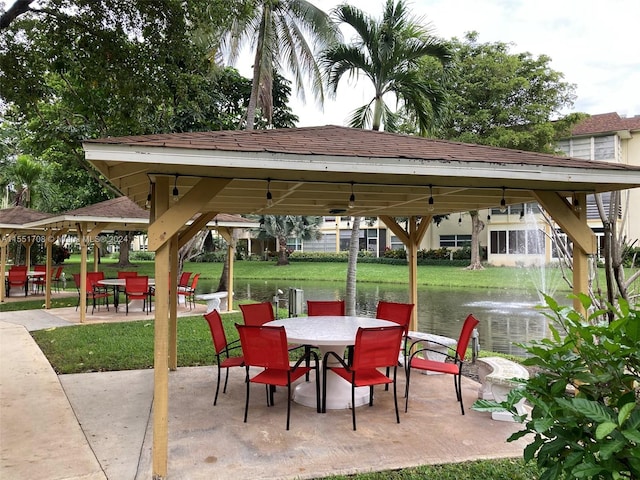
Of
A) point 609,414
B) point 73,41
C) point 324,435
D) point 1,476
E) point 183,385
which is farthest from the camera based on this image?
point 73,41

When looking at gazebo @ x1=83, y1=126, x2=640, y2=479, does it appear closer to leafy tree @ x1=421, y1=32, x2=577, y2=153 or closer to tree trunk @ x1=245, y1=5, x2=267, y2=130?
tree trunk @ x1=245, y1=5, x2=267, y2=130

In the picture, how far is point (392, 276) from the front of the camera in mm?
28984

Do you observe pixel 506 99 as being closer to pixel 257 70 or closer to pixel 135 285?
pixel 257 70

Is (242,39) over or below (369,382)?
over

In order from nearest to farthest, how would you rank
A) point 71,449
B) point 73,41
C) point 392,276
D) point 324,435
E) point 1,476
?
point 1,476 → point 71,449 → point 324,435 → point 73,41 → point 392,276

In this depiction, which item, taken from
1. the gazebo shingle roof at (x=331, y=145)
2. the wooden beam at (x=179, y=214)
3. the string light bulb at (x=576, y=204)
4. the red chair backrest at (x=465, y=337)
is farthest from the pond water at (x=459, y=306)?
the wooden beam at (x=179, y=214)

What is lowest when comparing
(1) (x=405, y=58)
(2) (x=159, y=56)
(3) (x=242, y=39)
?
(2) (x=159, y=56)

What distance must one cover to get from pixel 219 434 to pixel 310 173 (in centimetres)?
274

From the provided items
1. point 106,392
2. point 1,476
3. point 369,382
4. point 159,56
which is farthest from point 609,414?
point 159,56

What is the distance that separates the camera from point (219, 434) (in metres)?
4.62

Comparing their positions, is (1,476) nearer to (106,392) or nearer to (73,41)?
(106,392)

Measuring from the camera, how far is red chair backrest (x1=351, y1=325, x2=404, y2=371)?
186 inches

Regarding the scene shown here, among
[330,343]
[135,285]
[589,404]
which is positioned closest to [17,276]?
[135,285]

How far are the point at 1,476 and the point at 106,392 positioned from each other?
2.39m
